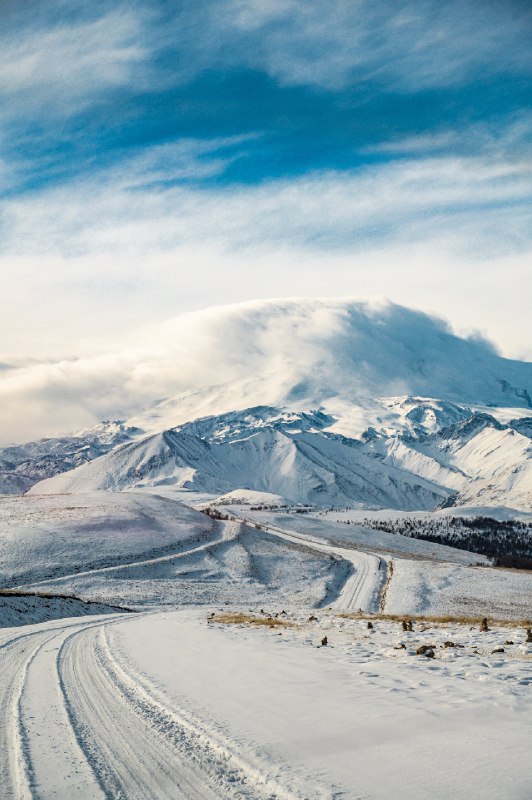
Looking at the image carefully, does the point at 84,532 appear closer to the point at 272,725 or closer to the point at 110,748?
the point at 110,748

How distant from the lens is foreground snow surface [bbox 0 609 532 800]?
7.63 meters

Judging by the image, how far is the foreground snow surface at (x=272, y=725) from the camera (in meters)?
7.63

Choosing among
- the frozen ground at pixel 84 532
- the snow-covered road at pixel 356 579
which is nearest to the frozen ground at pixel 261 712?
the snow-covered road at pixel 356 579

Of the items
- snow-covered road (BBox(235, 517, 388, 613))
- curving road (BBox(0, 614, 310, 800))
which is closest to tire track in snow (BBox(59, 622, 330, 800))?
curving road (BBox(0, 614, 310, 800))

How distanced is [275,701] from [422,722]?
3.06 m

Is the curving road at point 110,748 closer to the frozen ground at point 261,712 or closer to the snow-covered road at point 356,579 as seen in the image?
the frozen ground at point 261,712

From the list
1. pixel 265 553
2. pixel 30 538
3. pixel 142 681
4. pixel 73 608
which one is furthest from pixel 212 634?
pixel 265 553

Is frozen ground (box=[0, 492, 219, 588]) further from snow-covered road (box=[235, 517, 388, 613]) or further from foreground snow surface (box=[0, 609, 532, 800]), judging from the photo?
foreground snow surface (box=[0, 609, 532, 800])

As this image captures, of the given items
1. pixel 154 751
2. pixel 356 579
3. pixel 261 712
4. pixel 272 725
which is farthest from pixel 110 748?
pixel 356 579

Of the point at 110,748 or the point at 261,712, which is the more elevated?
the point at 110,748

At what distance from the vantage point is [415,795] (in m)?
6.91

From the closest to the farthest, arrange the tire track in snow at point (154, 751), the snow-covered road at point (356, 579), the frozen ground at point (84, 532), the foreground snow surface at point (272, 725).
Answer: the foreground snow surface at point (272, 725)
the tire track in snow at point (154, 751)
the snow-covered road at point (356, 579)
the frozen ground at point (84, 532)

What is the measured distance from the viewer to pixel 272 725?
9.80 m

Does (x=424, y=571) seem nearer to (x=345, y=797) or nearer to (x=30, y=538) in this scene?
(x=30, y=538)
